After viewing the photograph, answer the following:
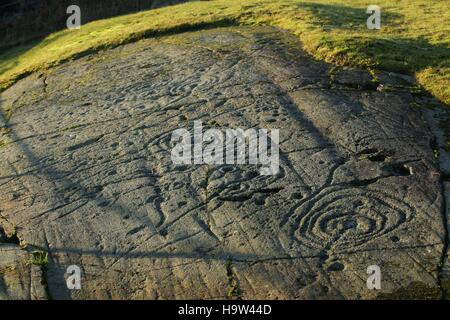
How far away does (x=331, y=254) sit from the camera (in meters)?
5.12

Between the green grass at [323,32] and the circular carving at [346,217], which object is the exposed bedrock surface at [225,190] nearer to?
the circular carving at [346,217]

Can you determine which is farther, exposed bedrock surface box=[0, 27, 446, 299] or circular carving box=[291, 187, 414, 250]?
circular carving box=[291, 187, 414, 250]

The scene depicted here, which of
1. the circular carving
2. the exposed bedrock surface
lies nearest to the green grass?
the exposed bedrock surface

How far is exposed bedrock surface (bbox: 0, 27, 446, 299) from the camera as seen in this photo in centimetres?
504

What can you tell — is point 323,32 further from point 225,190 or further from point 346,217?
point 346,217

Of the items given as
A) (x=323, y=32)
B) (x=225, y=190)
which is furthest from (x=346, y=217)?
(x=323, y=32)

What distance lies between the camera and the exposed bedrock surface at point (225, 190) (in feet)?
16.5

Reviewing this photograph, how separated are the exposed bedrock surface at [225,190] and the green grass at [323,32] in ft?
1.50

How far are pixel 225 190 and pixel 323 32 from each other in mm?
4511

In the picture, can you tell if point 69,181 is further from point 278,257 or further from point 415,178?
point 415,178

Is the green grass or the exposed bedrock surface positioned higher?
the green grass

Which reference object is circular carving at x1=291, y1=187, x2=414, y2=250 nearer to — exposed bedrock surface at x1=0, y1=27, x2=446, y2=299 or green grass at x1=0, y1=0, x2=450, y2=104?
exposed bedrock surface at x1=0, y1=27, x2=446, y2=299

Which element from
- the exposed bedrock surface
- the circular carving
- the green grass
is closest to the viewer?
the exposed bedrock surface

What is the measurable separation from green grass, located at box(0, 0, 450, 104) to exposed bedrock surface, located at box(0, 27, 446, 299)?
458mm
